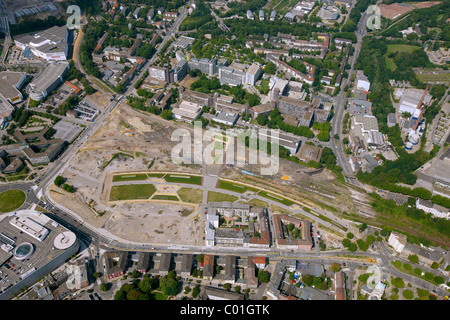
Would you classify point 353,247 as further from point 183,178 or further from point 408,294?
point 183,178

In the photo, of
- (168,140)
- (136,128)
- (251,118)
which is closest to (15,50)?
(136,128)

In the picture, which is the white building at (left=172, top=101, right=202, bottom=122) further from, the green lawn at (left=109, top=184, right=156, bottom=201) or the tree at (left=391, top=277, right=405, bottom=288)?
the tree at (left=391, top=277, right=405, bottom=288)

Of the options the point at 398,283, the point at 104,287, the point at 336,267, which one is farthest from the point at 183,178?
the point at 398,283

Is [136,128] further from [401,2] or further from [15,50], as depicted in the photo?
[401,2]

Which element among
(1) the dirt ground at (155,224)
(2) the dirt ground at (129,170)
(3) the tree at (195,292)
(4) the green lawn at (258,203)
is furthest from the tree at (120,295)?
(4) the green lawn at (258,203)

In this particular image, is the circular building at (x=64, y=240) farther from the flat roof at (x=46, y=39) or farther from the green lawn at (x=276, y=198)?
A: the flat roof at (x=46, y=39)

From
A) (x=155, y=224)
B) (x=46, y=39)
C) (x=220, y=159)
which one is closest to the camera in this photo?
(x=155, y=224)
